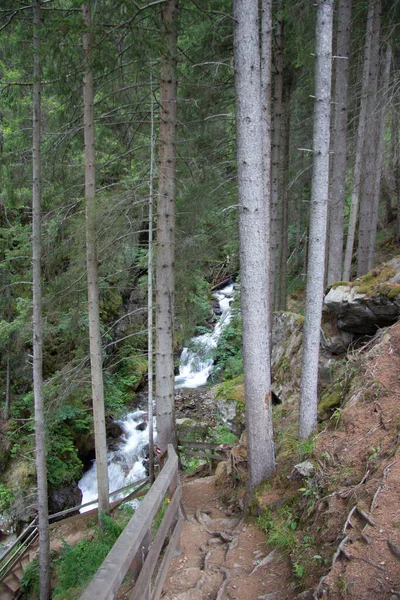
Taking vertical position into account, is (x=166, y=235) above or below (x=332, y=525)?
above

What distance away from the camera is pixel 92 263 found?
24.2 ft

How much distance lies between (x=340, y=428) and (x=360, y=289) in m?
2.64

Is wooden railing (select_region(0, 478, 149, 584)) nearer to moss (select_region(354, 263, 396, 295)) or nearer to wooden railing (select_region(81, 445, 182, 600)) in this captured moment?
wooden railing (select_region(81, 445, 182, 600))

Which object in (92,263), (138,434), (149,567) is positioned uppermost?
(92,263)

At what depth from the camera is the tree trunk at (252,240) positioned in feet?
15.3

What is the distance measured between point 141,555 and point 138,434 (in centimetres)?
1109

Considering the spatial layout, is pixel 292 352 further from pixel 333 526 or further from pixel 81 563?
pixel 81 563

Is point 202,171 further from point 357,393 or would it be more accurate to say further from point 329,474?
point 329,474

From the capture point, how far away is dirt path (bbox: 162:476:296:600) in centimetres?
363

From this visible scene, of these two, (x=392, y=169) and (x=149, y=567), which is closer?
(x=149, y=567)

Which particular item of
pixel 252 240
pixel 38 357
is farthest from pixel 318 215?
pixel 38 357

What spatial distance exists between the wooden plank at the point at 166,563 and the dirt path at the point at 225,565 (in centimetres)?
13

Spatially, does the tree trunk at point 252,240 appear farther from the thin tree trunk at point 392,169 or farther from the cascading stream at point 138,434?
the cascading stream at point 138,434

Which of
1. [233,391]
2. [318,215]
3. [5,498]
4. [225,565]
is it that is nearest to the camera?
[225,565]
